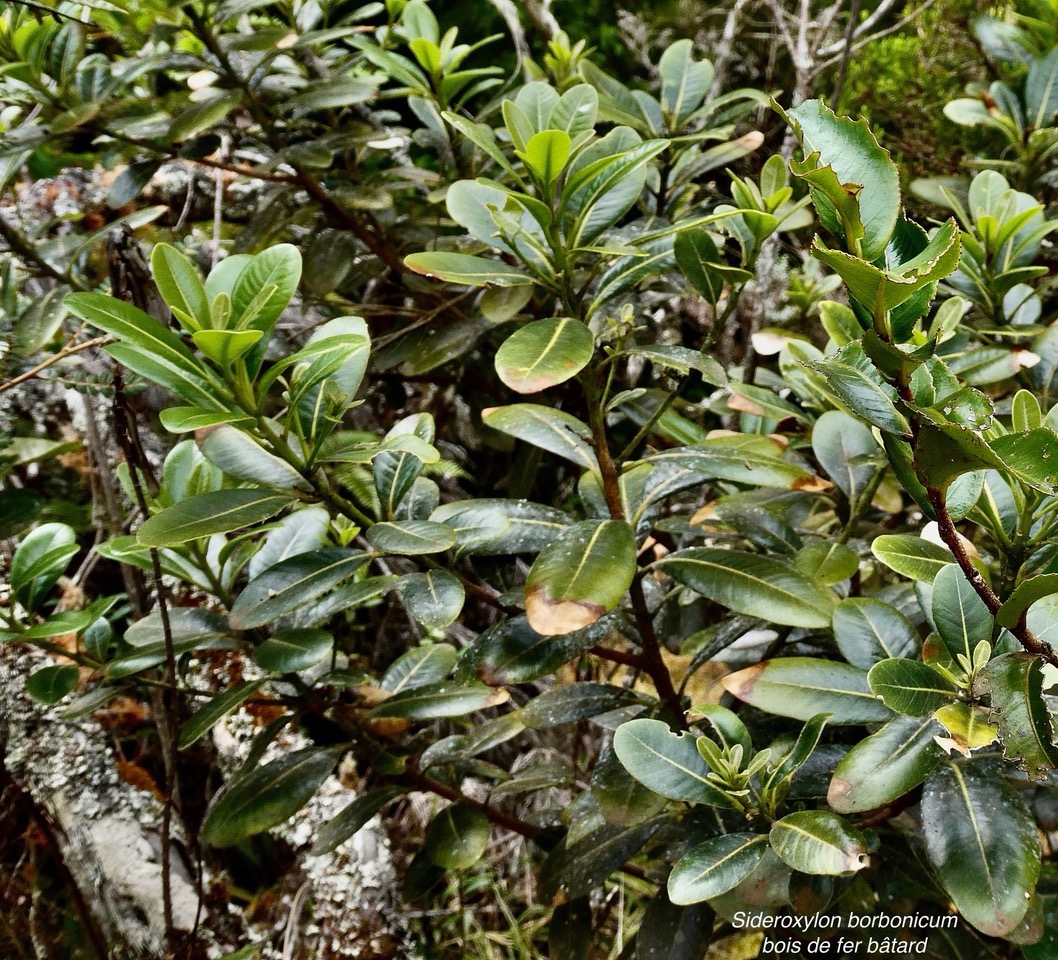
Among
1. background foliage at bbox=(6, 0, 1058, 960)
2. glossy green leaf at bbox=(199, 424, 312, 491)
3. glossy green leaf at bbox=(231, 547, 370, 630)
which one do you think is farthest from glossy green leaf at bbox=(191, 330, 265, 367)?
glossy green leaf at bbox=(231, 547, 370, 630)

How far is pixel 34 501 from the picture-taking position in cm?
102

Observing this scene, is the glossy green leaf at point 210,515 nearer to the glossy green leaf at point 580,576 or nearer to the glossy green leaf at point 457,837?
the glossy green leaf at point 580,576

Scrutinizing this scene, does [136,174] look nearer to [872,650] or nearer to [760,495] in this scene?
[760,495]

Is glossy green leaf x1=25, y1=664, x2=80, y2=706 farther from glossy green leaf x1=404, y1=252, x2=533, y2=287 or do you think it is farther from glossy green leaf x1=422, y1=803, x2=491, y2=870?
glossy green leaf x1=404, y1=252, x2=533, y2=287

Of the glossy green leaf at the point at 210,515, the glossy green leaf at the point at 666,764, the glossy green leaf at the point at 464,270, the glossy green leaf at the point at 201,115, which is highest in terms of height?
the glossy green leaf at the point at 201,115

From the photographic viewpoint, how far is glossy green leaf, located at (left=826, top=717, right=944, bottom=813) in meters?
0.66

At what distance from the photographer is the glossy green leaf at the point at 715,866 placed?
0.67 m

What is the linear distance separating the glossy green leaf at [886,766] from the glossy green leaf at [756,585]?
11 cm

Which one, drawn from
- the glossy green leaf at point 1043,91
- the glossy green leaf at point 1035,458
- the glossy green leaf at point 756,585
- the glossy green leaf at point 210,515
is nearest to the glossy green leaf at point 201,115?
the glossy green leaf at point 210,515

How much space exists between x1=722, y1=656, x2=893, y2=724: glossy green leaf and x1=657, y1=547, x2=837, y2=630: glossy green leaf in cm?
6

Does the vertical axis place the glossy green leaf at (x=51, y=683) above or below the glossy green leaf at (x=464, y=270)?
below

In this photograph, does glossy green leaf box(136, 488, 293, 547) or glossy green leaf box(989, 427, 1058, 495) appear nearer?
glossy green leaf box(989, 427, 1058, 495)

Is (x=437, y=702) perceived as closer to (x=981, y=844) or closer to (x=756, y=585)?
(x=756, y=585)

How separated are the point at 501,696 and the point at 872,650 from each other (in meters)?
0.40
